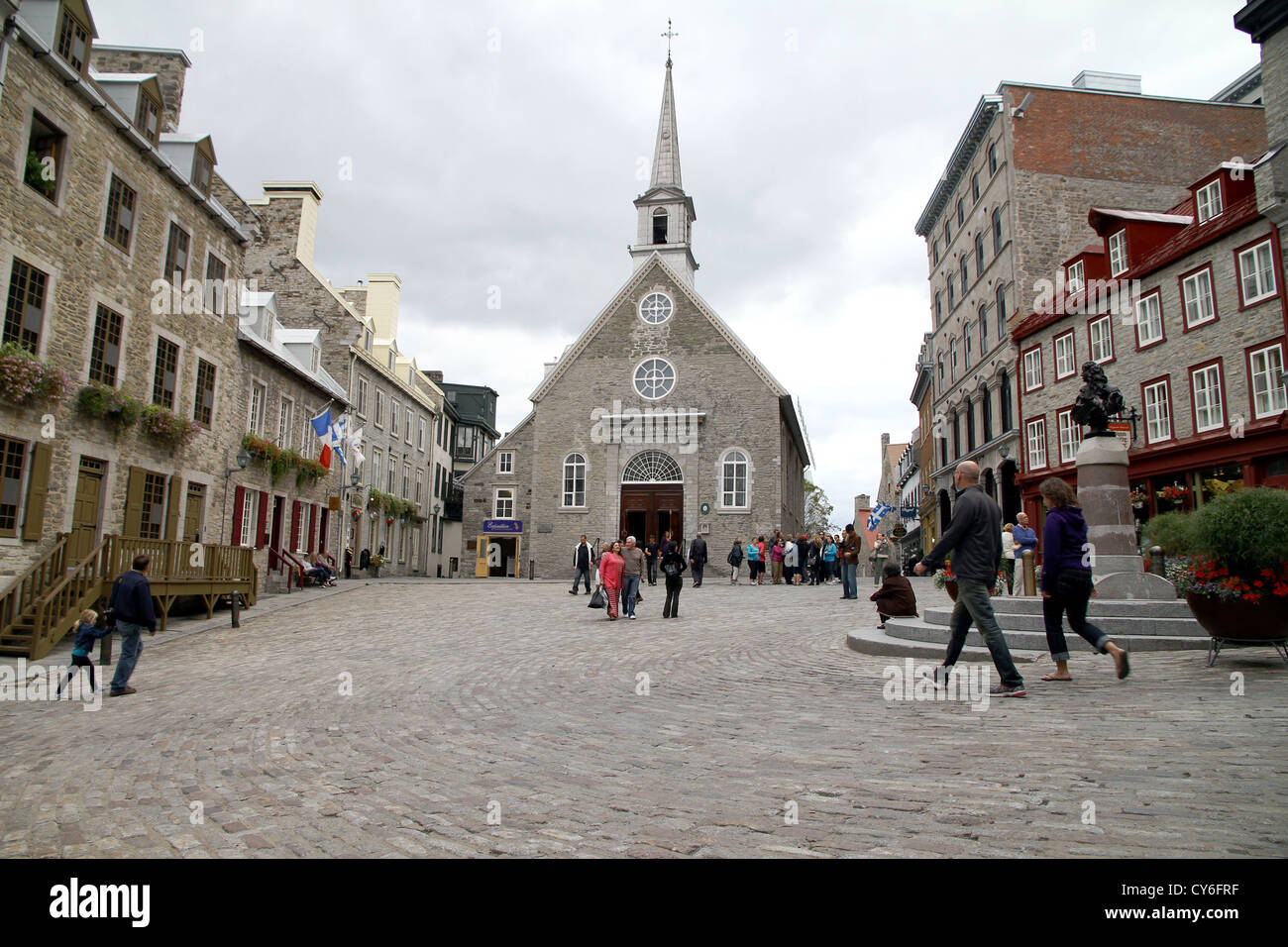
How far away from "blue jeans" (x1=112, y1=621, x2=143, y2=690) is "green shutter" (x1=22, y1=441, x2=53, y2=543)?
6388mm

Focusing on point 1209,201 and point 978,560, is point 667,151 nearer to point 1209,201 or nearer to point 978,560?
point 1209,201

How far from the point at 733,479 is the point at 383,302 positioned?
20.2 metres

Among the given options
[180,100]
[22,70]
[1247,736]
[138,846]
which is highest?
[180,100]

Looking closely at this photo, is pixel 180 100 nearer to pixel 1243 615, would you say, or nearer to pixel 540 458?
pixel 540 458

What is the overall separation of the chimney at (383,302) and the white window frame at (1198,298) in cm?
3354

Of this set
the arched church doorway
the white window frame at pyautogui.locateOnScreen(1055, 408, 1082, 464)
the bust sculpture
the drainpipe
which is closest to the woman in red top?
the bust sculpture

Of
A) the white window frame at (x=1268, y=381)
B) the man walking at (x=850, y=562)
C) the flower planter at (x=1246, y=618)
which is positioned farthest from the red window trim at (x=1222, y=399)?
the flower planter at (x=1246, y=618)

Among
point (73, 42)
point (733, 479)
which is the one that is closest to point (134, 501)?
point (73, 42)

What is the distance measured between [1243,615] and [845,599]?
12791 millimetres

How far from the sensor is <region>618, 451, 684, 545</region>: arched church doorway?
119 ft

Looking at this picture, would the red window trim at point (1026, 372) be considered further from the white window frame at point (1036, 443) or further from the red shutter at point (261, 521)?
the red shutter at point (261, 521)

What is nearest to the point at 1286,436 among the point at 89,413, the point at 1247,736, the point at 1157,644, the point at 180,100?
the point at 1157,644

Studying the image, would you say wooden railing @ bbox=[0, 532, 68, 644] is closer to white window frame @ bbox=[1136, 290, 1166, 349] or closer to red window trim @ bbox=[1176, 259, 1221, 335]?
red window trim @ bbox=[1176, 259, 1221, 335]
